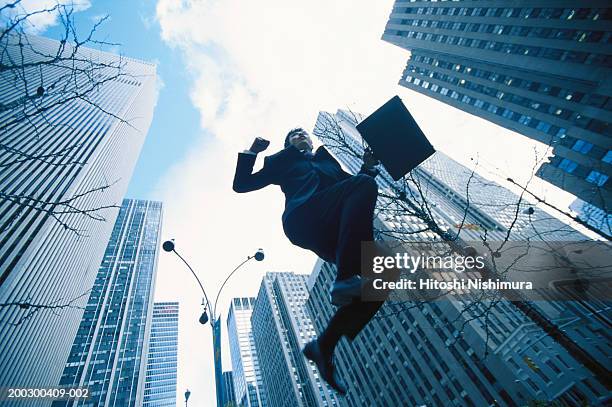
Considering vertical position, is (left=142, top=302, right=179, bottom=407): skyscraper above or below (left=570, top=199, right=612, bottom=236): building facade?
above

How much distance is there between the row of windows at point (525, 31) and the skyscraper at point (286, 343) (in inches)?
2966

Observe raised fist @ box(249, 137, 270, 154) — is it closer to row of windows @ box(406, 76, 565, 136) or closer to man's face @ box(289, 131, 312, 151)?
man's face @ box(289, 131, 312, 151)

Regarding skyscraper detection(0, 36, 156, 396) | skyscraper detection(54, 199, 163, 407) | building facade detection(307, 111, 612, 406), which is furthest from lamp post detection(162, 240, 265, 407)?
skyscraper detection(54, 199, 163, 407)

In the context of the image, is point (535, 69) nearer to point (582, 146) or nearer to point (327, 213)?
point (582, 146)

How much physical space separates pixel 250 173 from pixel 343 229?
1408 millimetres

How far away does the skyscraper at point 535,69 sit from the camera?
31.3 m

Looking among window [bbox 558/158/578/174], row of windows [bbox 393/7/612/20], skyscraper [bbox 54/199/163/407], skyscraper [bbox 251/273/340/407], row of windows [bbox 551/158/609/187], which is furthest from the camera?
→ skyscraper [bbox 54/199/163/407]

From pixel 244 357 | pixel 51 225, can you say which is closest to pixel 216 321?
pixel 51 225

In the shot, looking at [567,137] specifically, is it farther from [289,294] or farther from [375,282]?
[289,294]

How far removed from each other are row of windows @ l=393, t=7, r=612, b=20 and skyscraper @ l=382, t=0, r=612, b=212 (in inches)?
3.8

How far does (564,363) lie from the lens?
1159 centimetres

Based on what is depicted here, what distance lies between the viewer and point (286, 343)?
9806 cm

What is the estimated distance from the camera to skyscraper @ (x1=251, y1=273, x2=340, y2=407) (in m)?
84.4

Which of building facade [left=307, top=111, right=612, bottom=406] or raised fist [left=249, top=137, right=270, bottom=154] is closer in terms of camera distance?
raised fist [left=249, top=137, right=270, bottom=154]
